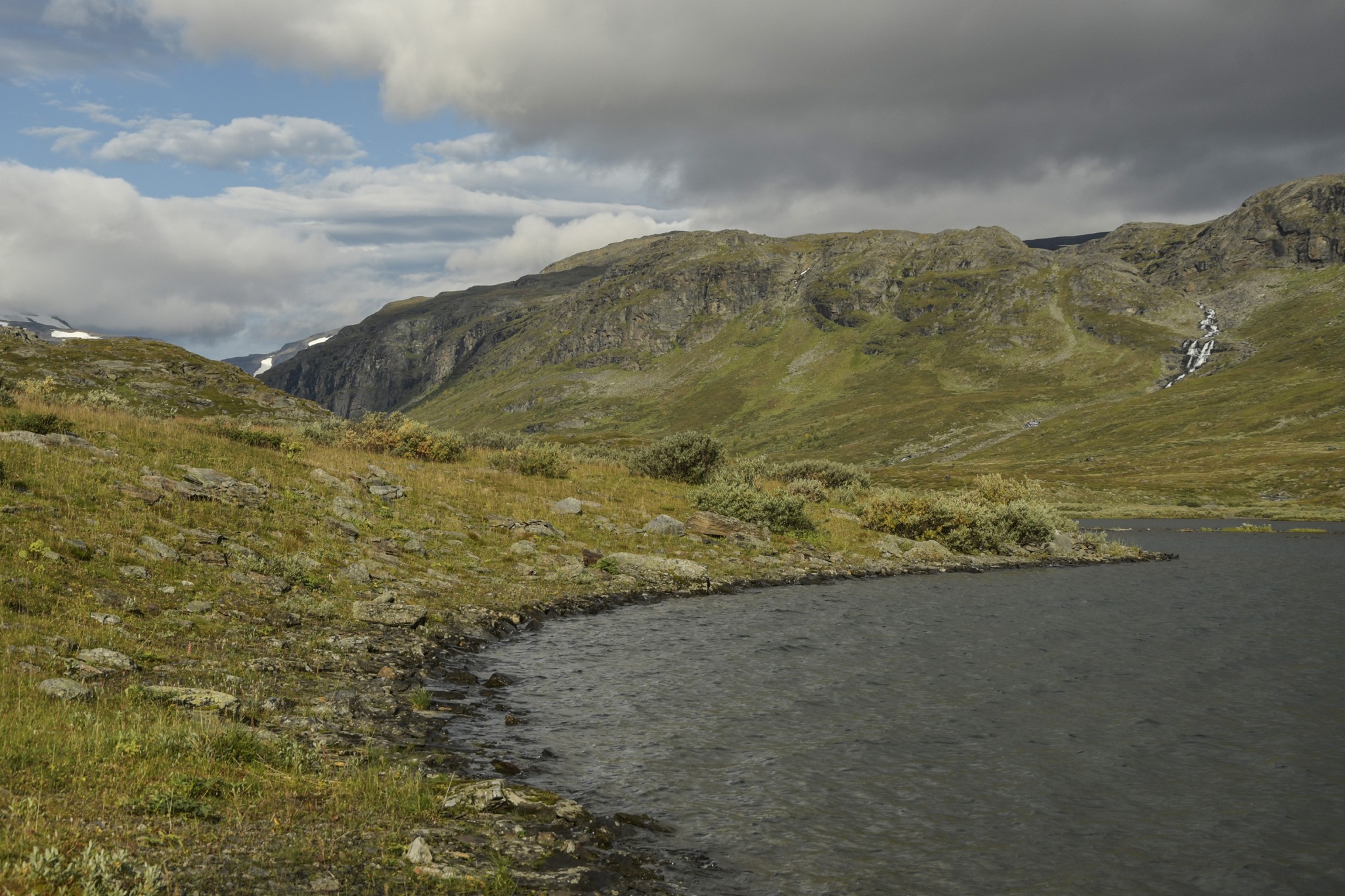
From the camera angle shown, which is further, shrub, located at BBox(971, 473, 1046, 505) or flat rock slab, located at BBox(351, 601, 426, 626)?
shrub, located at BBox(971, 473, 1046, 505)

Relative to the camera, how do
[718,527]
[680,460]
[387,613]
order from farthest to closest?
[680,460]
[718,527]
[387,613]

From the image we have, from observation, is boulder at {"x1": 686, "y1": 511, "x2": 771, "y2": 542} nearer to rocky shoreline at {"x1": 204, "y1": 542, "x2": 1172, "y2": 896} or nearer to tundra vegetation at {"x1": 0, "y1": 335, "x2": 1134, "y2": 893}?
tundra vegetation at {"x1": 0, "y1": 335, "x2": 1134, "y2": 893}

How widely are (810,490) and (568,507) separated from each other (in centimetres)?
1966

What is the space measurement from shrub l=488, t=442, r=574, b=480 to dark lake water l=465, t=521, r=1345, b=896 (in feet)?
48.6

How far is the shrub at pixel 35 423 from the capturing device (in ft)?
72.1

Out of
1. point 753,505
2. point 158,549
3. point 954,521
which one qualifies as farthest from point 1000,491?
point 158,549

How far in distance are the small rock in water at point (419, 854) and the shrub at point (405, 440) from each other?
3147cm

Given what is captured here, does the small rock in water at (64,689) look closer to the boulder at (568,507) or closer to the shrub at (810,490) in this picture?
the boulder at (568,507)

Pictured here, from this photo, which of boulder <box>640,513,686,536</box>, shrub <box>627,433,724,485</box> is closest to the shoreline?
boulder <box>640,513,686,536</box>

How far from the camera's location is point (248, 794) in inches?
339

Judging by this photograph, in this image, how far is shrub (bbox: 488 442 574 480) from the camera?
38969 mm

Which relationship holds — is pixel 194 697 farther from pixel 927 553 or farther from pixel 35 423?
pixel 927 553

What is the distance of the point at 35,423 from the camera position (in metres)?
22.4

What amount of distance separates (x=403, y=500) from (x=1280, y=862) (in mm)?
27355
